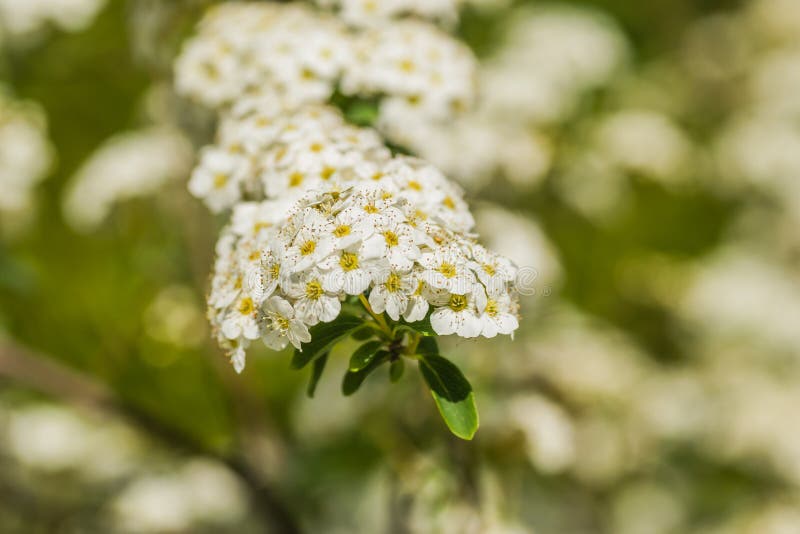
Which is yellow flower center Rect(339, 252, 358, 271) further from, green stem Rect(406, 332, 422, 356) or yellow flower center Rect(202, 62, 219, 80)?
yellow flower center Rect(202, 62, 219, 80)

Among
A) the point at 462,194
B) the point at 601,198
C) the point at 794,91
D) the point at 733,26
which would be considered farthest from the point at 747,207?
the point at 462,194

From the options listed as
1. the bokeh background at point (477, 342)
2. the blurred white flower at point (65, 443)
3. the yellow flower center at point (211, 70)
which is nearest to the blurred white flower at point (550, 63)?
the bokeh background at point (477, 342)

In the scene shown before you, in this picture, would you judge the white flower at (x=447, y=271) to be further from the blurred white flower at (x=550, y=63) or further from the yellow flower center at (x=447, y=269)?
the blurred white flower at (x=550, y=63)

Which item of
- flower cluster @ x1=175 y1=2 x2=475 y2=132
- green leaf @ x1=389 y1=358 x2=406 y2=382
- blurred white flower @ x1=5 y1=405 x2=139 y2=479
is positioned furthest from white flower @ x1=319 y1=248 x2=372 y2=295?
blurred white flower @ x1=5 y1=405 x2=139 y2=479

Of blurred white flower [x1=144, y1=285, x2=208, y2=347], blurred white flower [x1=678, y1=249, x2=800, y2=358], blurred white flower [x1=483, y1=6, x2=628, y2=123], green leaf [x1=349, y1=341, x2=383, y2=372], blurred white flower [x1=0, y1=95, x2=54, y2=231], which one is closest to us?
green leaf [x1=349, y1=341, x2=383, y2=372]

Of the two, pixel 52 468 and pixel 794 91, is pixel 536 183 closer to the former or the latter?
pixel 52 468

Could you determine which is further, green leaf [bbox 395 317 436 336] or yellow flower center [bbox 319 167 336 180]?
yellow flower center [bbox 319 167 336 180]
